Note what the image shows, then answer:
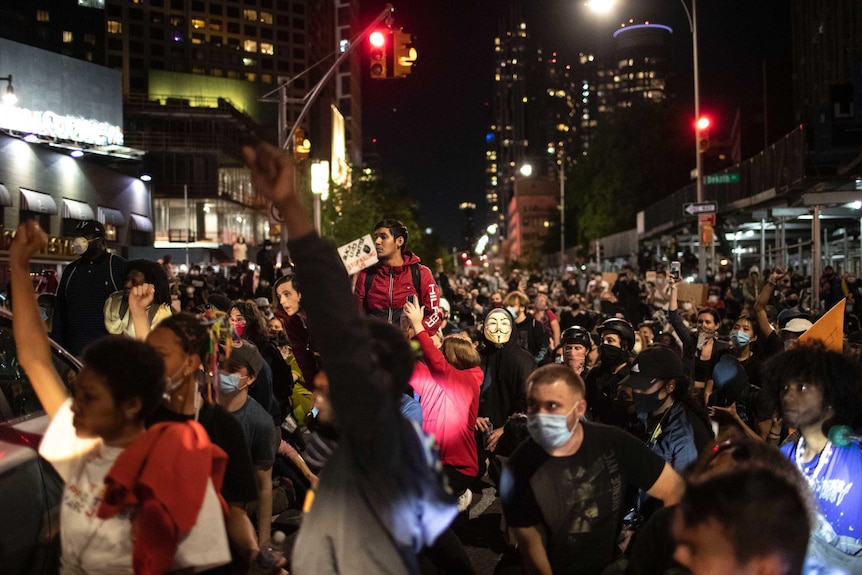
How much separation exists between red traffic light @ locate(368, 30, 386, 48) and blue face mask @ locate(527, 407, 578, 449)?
536 inches

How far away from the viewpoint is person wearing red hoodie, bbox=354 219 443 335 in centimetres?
769

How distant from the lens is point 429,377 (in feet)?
21.5

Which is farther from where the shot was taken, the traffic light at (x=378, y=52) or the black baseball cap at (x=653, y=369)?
the traffic light at (x=378, y=52)

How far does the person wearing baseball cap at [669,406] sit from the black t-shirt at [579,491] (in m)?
1.32

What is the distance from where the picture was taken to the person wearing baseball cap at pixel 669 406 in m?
5.29

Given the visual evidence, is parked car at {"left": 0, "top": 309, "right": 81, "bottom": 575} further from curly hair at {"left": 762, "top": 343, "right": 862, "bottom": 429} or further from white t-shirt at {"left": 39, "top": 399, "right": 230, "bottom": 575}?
curly hair at {"left": 762, "top": 343, "right": 862, "bottom": 429}

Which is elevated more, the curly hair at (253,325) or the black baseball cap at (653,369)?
the curly hair at (253,325)

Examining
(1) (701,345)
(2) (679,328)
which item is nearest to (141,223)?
(2) (679,328)

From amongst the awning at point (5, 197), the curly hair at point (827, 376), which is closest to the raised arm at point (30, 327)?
the curly hair at point (827, 376)

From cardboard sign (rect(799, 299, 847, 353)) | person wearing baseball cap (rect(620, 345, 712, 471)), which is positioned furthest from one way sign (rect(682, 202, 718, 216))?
person wearing baseball cap (rect(620, 345, 712, 471))

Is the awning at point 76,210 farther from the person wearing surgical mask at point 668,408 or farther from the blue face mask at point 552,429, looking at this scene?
the blue face mask at point 552,429

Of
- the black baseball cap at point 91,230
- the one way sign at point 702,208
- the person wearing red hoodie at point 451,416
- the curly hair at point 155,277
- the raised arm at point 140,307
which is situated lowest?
the person wearing red hoodie at point 451,416

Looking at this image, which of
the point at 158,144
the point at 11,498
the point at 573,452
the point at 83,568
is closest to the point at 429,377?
the point at 573,452

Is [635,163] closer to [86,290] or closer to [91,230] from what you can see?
[91,230]
